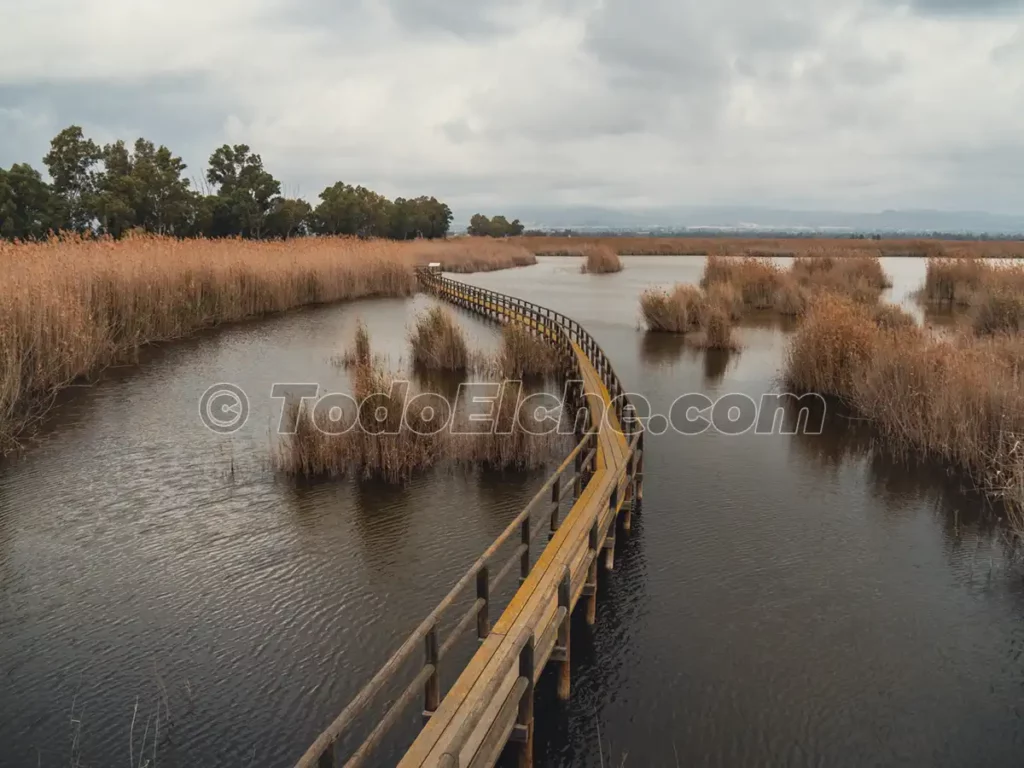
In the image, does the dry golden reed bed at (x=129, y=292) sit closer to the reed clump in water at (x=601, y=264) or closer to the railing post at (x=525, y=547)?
the railing post at (x=525, y=547)

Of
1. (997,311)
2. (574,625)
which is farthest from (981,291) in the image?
(574,625)

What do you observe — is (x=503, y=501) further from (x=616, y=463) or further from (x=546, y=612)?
(x=546, y=612)

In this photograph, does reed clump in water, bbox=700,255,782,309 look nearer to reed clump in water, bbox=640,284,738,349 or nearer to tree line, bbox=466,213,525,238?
reed clump in water, bbox=640,284,738,349

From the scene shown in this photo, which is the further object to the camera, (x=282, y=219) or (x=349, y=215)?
(x=349, y=215)

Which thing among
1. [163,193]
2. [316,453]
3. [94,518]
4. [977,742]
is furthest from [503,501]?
[163,193]

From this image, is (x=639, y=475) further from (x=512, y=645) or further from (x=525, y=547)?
(x=512, y=645)

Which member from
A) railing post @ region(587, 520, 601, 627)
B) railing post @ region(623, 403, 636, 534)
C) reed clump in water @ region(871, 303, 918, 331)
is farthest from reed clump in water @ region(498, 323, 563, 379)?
railing post @ region(587, 520, 601, 627)

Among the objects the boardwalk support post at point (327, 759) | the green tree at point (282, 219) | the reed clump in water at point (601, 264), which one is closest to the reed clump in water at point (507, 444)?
the boardwalk support post at point (327, 759)
